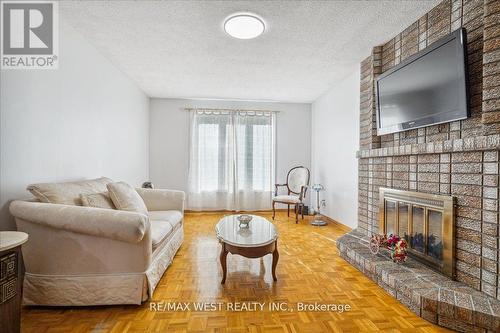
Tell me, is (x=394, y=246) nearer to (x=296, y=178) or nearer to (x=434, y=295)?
(x=434, y=295)

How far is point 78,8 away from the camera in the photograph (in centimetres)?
226

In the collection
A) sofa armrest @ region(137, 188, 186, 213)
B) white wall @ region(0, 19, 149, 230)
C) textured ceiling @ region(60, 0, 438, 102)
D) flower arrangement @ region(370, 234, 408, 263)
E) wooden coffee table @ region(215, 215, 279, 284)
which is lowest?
flower arrangement @ region(370, 234, 408, 263)

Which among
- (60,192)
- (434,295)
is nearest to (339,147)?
(434,295)

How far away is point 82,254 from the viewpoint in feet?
6.03

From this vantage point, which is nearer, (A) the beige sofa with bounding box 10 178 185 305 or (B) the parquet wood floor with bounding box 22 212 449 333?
(B) the parquet wood floor with bounding box 22 212 449 333

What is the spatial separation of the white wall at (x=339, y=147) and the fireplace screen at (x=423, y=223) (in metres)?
1.07

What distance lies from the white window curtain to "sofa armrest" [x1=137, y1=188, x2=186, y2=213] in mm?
2099

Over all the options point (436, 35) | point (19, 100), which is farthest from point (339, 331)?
point (19, 100)

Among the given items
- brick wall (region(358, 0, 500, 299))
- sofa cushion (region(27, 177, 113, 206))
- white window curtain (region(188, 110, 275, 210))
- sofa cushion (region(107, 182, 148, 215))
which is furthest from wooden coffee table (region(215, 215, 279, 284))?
white window curtain (region(188, 110, 275, 210))

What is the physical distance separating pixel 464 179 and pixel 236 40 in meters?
2.53

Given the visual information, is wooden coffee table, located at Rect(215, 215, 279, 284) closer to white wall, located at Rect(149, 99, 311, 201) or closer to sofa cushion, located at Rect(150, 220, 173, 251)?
sofa cushion, located at Rect(150, 220, 173, 251)

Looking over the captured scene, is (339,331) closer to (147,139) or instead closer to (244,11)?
(244,11)

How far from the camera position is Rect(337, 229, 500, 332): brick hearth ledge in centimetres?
160

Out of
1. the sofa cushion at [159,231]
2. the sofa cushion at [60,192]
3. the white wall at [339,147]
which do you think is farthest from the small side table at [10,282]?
the white wall at [339,147]
